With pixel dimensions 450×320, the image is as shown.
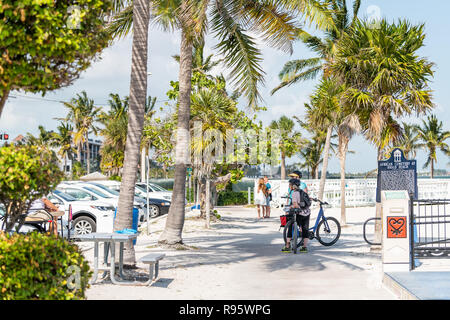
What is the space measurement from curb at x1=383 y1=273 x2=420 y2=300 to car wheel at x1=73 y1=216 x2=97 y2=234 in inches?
378

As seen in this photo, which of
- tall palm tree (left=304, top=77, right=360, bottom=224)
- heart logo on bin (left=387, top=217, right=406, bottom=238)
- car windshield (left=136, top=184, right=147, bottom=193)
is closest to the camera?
heart logo on bin (left=387, top=217, right=406, bottom=238)

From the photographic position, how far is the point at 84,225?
16953mm

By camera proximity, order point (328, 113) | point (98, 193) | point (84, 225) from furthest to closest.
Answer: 1. point (328, 113)
2. point (98, 193)
3. point (84, 225)

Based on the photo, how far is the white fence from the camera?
114 feet

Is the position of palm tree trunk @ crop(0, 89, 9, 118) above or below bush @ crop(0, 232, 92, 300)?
above

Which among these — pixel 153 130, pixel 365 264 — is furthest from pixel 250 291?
pixel 153 130

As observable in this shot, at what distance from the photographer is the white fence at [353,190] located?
1368 inches

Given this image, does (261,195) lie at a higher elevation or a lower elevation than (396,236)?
higher

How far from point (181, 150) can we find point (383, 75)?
5212 millimetres

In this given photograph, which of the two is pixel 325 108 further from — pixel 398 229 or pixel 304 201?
pixel 398 229

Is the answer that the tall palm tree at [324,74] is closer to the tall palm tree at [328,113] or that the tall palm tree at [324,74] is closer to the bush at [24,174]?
the tall palm tree at [328,113]

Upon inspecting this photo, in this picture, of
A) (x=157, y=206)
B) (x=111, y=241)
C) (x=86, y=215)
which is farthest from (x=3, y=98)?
(x=157, y=206)

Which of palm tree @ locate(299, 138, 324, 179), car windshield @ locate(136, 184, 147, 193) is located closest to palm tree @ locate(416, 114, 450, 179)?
palm tree @ locate(299, 138, 324, 179)

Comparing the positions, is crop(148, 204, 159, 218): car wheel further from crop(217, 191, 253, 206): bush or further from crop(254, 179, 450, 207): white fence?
crop(217, 191, 253, 206): bush
